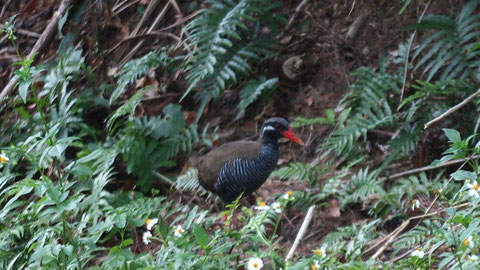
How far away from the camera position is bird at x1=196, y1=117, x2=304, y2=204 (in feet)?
18.8

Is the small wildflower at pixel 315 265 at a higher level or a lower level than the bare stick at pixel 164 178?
higher

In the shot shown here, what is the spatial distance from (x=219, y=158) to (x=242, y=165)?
0.17 meters

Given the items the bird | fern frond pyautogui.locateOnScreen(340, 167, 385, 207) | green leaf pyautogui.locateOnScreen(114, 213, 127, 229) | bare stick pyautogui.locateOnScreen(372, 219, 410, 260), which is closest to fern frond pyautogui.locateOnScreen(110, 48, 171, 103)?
the bird

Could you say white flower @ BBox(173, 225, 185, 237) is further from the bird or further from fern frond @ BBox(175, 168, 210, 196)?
fern frond @ BBox(175, 168, 210, 196)

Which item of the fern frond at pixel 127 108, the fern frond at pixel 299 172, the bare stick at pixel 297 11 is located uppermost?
the bare stick at pixel 297 11

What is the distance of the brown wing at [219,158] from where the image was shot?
5738 mm

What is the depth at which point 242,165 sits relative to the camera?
18.9 ft

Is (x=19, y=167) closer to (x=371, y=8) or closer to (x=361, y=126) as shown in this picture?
(x=361, y=126)

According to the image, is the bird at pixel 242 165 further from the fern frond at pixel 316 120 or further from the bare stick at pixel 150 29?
the bare stick at pixel 150 29

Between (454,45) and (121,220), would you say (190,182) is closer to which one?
(454,45)

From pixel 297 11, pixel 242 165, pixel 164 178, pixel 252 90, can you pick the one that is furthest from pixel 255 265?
pixel 297 11

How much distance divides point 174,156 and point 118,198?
1026 mm

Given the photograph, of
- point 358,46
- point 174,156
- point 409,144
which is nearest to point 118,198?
point 174,156

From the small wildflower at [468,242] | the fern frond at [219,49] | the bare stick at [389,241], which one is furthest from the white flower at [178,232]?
the fern frond at [219,49]
